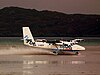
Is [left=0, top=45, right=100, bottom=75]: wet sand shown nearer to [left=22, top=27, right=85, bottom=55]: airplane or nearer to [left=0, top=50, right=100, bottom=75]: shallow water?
[left=0, top=50, right=100, bottom=75]: shallow water

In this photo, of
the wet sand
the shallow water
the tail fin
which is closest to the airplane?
the tail fin

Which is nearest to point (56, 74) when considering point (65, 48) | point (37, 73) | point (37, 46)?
point (37, 73)

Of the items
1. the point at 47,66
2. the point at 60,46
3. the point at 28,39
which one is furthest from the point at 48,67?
the point at 28,39

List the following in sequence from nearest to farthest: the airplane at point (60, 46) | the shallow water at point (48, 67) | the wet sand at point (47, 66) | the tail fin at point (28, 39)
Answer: the shallow water at point (48, 67) → the wet sand at point (47, 66) → the airplane at point (60, 46) → the tail fin at point (28, 39)

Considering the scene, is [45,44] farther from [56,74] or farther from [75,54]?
[56,74]

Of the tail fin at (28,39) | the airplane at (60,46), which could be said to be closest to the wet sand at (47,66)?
the airplane at (60,46)

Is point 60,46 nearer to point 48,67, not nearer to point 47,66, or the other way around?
point 47,66

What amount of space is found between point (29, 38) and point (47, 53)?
5886 mm

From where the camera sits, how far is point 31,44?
63.6 meters

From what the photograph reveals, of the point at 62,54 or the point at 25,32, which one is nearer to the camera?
the point at 62,54

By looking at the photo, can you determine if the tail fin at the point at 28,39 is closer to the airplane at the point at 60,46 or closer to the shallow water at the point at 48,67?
the airplane at the point at 60,46

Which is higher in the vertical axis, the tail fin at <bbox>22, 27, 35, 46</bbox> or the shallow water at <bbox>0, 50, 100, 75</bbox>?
the tail fin at <bbox>22, 27, 35, 46</bbox>

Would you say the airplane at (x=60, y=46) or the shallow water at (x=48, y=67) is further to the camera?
the airplane at (x=60, y=46)

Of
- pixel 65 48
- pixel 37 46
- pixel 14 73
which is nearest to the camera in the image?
pixel 14 73
